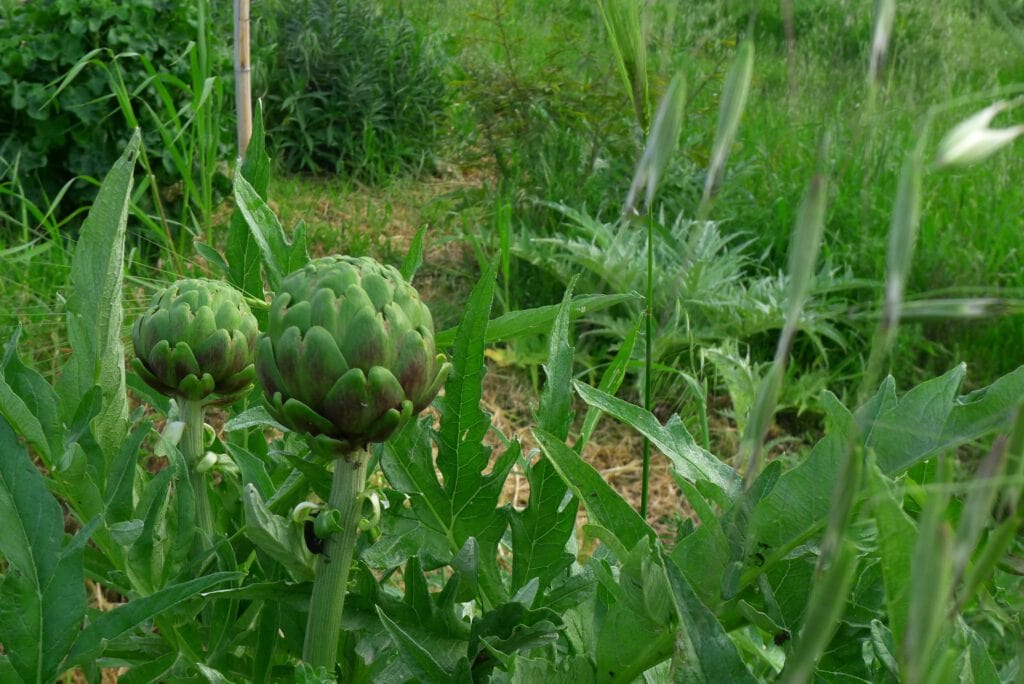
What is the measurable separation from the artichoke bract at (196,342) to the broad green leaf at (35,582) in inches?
3.9

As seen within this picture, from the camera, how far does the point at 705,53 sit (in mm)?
2615

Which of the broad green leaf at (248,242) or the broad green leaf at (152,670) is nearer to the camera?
the broad green leaf at (152,670)

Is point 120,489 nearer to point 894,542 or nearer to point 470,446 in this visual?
point 470,446

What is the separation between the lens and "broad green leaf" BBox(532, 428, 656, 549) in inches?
20.4

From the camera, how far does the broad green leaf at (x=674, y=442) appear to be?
0.52 m

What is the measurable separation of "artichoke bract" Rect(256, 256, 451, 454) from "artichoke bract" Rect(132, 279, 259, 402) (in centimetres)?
11

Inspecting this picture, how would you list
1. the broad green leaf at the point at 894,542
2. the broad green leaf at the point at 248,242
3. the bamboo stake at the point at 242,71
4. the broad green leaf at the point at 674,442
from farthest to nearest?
the bamboo stake at the point at 242,71 < the broad green leaf at the point at 248,242 < the broad green leaf at the point at 674,442 < the broad green leaf at the point at 894,542

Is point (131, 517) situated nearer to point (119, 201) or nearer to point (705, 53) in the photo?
point (119, 201)

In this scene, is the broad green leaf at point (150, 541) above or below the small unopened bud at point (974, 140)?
below

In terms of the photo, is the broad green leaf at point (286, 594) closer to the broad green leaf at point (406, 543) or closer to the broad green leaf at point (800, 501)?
the broad green leaf at point (406, 543)

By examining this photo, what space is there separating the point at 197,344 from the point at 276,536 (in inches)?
5.6

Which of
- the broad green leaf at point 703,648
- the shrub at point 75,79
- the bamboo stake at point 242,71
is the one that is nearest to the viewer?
the broad green leaf at point 703,648

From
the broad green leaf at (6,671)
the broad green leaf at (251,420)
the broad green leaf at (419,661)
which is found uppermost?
the broad green leaf at (251,420)

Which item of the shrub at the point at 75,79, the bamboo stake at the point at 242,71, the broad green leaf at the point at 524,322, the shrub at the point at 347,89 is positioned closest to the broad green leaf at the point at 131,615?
the broad green leaf at the point at 524,322
